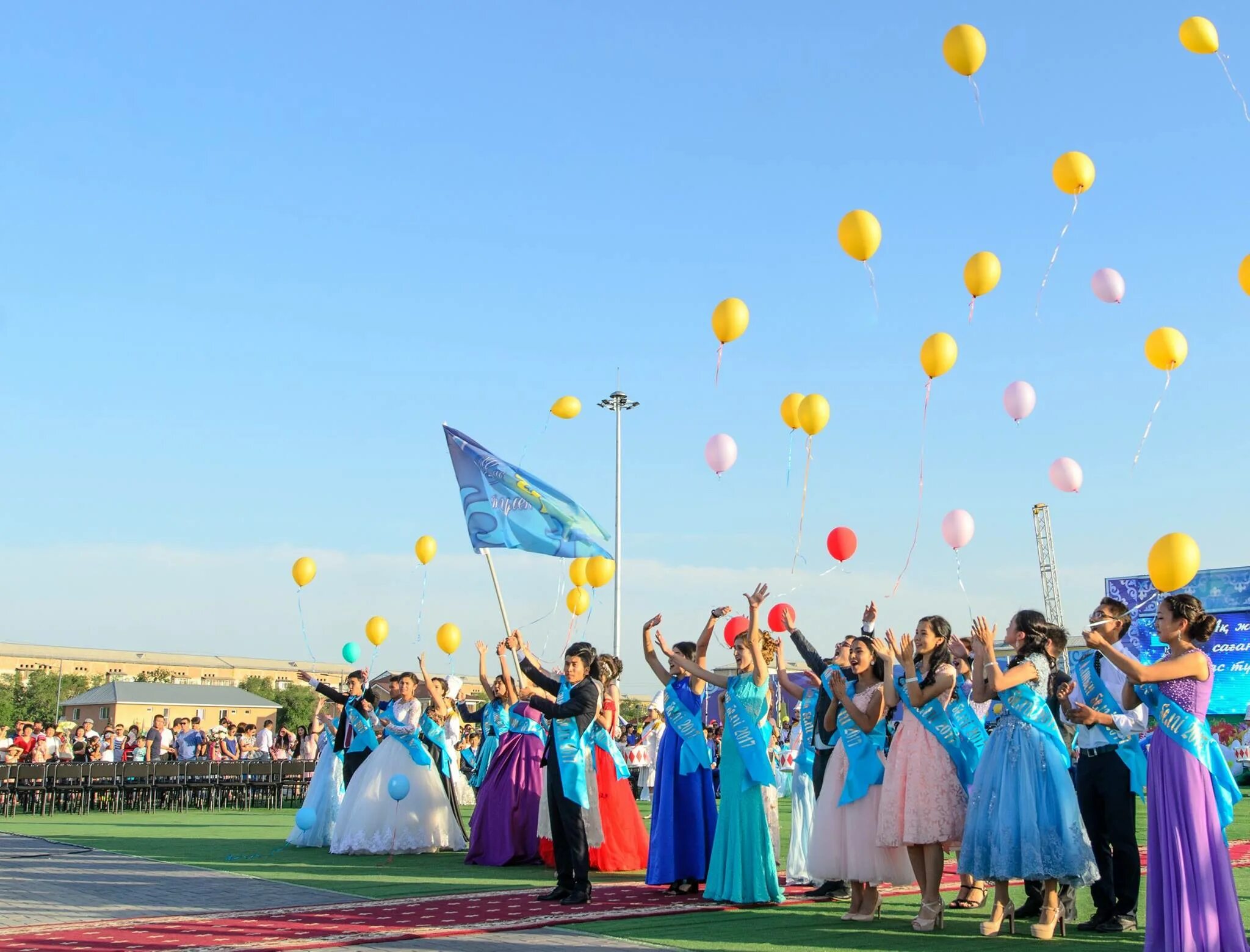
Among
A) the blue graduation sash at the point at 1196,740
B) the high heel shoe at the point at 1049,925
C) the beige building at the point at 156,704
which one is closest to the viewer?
the blue graduation sash at the point at 1196,740

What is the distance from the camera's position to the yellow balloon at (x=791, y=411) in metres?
12.6

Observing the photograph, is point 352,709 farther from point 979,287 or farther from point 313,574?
point 979,287

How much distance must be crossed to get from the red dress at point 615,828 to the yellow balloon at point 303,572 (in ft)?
17.1

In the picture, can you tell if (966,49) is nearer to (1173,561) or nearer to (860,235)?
(860,235)

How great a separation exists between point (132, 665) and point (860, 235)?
134994 mm

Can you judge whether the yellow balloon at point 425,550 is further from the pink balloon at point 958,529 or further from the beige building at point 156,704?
the beige building at point 156,704

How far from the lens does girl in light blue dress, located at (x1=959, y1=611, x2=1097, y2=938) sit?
6.84m

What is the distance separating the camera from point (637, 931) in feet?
24.3

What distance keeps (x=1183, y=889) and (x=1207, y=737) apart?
766mm

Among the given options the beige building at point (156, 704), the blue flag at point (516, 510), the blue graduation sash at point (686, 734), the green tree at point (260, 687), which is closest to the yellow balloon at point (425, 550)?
the blue flag at point (516, 510)

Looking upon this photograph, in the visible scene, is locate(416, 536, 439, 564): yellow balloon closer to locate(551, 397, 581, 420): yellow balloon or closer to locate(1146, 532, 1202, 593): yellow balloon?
locate(551, 397, 581, 420): yellow balloon

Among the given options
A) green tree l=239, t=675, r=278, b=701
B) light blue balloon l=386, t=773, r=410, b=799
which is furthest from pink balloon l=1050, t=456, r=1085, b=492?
green tree l=239, t=675, r=278, b=701

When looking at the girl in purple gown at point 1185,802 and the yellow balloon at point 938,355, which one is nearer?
the girl in purple gown at point 1185,802

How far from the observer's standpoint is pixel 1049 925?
7059 mm
